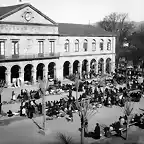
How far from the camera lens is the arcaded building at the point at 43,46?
39344 mm

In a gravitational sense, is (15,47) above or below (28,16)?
below

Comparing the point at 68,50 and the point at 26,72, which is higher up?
the point at 68,50

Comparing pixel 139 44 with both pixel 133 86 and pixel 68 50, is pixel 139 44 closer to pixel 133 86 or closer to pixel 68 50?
pixel 68 50

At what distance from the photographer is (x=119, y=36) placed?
81062 millimetres

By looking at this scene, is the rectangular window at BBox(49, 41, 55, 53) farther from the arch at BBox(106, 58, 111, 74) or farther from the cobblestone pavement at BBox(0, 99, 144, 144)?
Answer: the cobblestone pavement at BBox(0, 99, 144, 144)

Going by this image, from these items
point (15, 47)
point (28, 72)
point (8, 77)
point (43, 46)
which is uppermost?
point (43, 46)

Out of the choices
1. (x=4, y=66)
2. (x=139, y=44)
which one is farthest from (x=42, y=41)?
(x=139, y=44)

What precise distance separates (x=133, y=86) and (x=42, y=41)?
626 inches

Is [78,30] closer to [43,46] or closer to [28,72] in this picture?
[43,46]

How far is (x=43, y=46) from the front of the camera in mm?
43844

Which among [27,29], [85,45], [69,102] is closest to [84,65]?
[85,45]

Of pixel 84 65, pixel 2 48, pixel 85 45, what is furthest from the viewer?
pixel 84 65

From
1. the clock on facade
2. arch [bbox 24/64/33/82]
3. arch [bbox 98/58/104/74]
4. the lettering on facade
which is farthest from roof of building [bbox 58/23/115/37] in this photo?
arch [bbox 24/64/33/82]

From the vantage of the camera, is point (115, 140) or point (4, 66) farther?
point (4, 66)
